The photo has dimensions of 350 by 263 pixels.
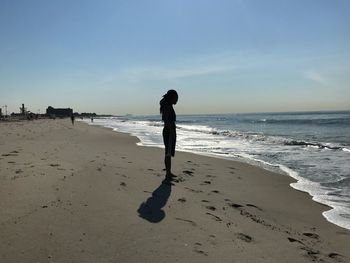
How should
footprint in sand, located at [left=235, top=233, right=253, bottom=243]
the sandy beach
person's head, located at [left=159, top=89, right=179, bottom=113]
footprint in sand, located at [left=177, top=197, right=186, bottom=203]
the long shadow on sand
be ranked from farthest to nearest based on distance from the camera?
person's head, located at [left=159, top=89, right=179, bottom=113], footprint in sand, located at [left=177, top=197, right=186, bottom=203], the long shadow on sand, footprint in sand, located at [left=235, top=233, right=253, bottom=243], the sandy beach

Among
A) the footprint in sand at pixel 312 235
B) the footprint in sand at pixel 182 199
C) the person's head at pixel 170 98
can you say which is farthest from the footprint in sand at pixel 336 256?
the person's head at pixel 170 98

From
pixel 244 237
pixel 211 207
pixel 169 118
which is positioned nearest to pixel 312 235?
pixel 244 237

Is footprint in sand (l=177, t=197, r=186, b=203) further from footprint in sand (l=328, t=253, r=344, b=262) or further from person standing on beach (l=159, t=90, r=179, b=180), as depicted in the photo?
footprint in sand (l=328, t=253, r=344, b=262)

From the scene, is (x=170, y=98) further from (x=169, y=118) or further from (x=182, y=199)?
(x=182, y=199)

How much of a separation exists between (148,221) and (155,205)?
91 cm

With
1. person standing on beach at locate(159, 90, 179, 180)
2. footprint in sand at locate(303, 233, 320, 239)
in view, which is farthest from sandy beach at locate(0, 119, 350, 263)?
person standing on beach at locate(159, 90, 179, 180)

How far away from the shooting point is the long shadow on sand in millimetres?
4919

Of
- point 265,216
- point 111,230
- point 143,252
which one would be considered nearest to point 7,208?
point 111,230

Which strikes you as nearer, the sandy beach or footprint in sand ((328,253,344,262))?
the sandy beach

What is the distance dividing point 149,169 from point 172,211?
14.1ft

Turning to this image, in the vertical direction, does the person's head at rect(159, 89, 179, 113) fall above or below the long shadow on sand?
above

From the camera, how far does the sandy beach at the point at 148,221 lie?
3711 mm

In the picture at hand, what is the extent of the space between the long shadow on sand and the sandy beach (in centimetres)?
1

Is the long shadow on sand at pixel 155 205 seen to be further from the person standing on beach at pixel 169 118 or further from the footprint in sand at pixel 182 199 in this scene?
the person standing on beach at pixel 169 118
